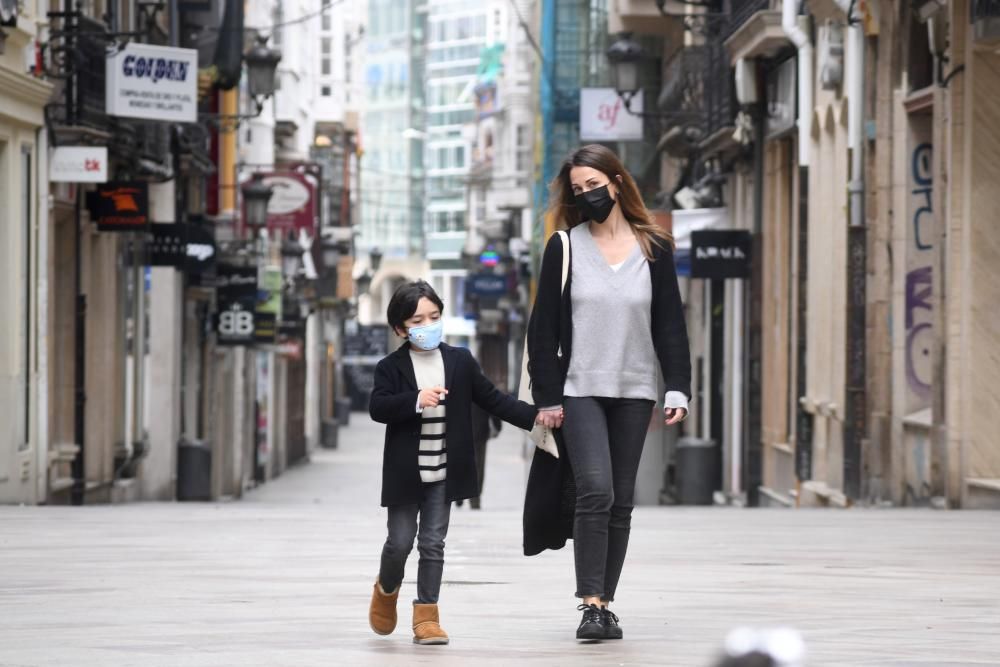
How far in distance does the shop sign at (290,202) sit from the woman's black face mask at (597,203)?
3542cm

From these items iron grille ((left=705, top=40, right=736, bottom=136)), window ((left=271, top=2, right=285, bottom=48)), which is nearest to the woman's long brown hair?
iron grille ((left=705, top=40, right=736, bottom=136))

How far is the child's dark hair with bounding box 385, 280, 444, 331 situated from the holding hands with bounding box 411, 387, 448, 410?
24 centimetres

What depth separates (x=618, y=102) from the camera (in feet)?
121

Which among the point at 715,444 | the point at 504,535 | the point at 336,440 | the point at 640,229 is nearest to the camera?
the point at 640,229

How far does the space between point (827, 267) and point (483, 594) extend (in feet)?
44.9

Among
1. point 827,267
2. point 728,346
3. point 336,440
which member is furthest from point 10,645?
point 336,440

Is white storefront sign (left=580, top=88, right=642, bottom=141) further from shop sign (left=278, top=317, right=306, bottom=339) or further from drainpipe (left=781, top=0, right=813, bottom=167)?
shop sign (left=278, top=317, right=306, bottom=339)

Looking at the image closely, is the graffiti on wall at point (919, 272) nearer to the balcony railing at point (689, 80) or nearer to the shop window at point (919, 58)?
the shop window at point (919, 58)

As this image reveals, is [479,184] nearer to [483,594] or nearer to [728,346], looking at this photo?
[728,346]

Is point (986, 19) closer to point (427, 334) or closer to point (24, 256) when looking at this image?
point (427, 334)

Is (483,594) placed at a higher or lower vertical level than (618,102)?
lower

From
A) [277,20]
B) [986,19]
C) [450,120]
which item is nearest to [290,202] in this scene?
[277,20]

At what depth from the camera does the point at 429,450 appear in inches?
308

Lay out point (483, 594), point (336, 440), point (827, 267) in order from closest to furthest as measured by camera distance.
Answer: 1. point (483, 594)
2. point (827, 267)
3. point (336, 440)
